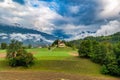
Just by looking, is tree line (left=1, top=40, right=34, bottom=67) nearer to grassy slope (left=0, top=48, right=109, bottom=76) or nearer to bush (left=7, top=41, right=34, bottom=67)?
bush (left=7, top=41, right=34, bottom=67)

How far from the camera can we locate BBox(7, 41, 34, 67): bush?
14150 cm

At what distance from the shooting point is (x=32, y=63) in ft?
478

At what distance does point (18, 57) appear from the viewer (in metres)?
142

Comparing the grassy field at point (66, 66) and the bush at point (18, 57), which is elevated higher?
the bush at point (18, 57)

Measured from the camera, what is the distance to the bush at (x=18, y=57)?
464 ft

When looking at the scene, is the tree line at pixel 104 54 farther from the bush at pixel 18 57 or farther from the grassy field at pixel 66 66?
the bush at pixel 18 57

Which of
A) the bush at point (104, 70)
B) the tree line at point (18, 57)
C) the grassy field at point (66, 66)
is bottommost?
the bush at point (104, 70)

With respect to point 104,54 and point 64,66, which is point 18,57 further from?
point 104,54

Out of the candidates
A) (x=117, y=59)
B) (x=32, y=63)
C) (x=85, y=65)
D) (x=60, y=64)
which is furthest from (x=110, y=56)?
(x=32, y=63)

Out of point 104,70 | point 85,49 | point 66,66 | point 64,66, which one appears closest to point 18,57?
point 64,66

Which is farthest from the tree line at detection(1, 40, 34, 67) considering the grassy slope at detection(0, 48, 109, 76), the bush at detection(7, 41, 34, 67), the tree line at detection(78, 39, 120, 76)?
the tree line at detection(78, 39, 120, 76)

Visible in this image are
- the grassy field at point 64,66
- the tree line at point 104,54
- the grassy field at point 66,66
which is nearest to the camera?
the grassy field at point 64,66

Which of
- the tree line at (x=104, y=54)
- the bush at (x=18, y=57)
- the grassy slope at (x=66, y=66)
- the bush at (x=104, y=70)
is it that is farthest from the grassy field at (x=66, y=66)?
the tree line at (x=104, y=54)

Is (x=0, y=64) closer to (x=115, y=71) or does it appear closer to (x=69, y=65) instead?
(x=69, y=65)
